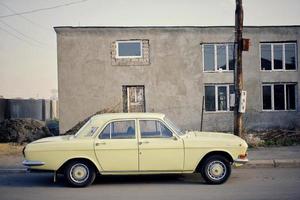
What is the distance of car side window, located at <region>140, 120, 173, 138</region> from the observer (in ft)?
30.2

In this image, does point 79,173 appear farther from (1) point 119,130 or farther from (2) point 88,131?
(1) point 119,130

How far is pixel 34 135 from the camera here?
18.4 meters

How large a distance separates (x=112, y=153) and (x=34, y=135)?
10.3 meters

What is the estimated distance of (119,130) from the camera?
9.26 metres

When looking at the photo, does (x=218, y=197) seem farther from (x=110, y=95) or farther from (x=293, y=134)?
(x=110, y=95)

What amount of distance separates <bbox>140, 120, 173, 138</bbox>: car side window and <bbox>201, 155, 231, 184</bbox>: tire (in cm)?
104

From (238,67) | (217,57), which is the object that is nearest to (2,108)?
(217,57)

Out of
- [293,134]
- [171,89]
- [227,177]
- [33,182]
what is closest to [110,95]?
Answer: [171,89]

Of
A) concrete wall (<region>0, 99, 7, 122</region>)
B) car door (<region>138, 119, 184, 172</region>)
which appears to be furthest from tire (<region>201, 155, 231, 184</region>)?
concrete wall (<region>0, 99, 7, 122</region>)

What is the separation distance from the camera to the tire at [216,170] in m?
9.14

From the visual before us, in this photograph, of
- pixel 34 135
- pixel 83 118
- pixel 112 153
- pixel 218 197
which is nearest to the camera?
pixel 218 197

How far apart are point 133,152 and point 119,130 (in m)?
0.61

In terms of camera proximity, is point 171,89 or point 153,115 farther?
point 171,89

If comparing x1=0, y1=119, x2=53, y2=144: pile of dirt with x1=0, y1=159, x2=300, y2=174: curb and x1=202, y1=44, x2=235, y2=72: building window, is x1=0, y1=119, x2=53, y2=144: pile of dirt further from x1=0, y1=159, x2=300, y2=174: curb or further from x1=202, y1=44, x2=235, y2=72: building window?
x1=0, y1=159, x2=300, y2=174: curb
